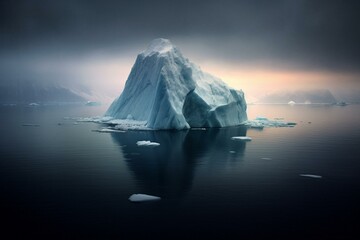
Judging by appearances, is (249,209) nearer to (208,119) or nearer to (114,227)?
(114,227)

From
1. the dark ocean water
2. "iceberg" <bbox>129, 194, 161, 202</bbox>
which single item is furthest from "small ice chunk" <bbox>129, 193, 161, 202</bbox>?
the dark ocean water

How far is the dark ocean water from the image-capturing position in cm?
972

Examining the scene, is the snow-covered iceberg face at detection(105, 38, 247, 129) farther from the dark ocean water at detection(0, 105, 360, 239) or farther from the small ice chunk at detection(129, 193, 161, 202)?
the small ice chunk at detection(129, 193, 161, 202)

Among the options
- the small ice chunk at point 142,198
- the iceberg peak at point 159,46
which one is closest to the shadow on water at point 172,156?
the small ice chunk at point 142,198

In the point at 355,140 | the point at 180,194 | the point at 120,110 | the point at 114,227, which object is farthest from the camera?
the point at 120,110

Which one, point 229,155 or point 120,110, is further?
point 120,110

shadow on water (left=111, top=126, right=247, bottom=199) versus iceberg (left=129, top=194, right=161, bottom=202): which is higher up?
shadow on water (left=111, top=126, right=247, bottom=199)

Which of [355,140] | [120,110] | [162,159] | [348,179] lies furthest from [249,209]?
[120,110]

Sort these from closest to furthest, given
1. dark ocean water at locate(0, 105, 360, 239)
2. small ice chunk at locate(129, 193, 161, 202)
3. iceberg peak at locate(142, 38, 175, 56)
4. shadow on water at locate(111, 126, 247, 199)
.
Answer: dark ocean water at locate(0, 105, 360, 239)
small ice chunk at locate(129, 193, 161, 202)
shadow on water at locate(111, 126, 247, 199)
iceberg peak at locate(142, 38, 175, 56)

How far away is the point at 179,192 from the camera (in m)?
13.3

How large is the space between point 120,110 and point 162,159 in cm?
2752

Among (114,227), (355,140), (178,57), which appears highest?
(178,57)

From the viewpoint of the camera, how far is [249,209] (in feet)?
37.1

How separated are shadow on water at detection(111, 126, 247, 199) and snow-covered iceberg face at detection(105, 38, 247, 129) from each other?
105 inches
